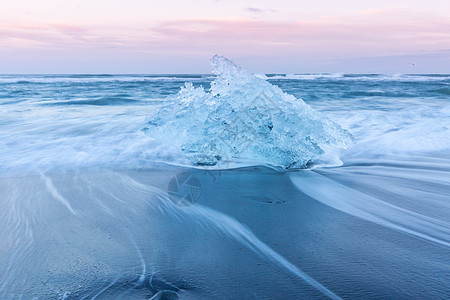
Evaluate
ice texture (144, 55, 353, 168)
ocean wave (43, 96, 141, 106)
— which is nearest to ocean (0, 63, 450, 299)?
ice texture (144, 55, 353, 168)

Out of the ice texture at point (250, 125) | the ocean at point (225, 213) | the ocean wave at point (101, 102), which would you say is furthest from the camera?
the ocean wave at point (101, 102)

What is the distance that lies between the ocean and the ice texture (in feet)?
0.05

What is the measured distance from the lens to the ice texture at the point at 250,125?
3.86m

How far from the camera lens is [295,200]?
3.02 meters

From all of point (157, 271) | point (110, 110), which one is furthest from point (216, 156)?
point (110, 110)

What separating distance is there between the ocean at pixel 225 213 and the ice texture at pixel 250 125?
2 cm

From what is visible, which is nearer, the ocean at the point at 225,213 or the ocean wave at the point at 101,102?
the ocean at the point at 225,213

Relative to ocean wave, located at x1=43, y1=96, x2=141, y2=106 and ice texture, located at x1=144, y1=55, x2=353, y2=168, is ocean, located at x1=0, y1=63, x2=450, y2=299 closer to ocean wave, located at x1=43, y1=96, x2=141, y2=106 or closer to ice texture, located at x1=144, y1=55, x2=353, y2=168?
ice texture, located at x1=144, y1=55, x2=353, y2=168

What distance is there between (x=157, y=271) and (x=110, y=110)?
339 inches

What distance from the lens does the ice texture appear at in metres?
3.86

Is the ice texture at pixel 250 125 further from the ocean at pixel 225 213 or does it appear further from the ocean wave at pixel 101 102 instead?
the ocean wave at pixel 101 102

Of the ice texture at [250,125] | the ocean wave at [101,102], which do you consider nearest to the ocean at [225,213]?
the ice texture at [250,125]

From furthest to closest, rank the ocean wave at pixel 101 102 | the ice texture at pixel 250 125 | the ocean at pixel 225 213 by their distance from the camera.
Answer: the ocean wave at pixel 101 102 → the ice texture at pixel 250 125 → the ocean at pixel 225 213

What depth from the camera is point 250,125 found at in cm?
388
